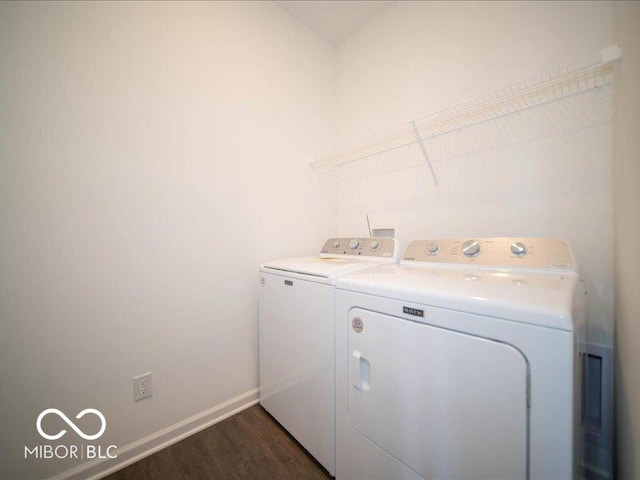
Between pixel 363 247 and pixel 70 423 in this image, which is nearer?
pixel 70 423

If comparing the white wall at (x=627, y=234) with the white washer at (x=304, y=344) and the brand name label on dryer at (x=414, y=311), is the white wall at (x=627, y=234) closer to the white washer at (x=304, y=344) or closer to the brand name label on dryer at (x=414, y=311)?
the brand name label on dryer at (x=414, y=311)

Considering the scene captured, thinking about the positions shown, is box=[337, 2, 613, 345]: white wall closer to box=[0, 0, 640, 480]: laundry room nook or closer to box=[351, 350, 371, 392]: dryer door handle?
box=[0, 0, 640, 480]: laundry room nook

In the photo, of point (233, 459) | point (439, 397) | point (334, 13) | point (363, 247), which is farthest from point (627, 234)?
point (334, 13)

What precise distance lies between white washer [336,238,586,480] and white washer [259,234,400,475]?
0.07 m

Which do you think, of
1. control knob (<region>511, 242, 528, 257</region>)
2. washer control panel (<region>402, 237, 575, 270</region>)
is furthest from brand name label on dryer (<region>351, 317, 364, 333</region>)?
control knob (<region>511, 242, 528, 257</region>)

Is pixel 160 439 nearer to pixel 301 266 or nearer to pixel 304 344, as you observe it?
pixel 304 344

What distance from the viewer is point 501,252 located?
1122 mm

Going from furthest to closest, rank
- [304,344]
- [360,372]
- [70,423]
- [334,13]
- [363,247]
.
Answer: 1. [334,13]
2. [363,247]
3. [304,344]
4. [70,423]
5. [360,372]

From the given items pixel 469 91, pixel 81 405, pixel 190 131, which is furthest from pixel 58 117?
pixel 469 91

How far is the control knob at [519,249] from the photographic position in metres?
1.08

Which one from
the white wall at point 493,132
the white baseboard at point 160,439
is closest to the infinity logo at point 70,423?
the white baseboard at point 160,439

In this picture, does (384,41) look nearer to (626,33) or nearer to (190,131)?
(626,33)

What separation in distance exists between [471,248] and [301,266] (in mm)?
860

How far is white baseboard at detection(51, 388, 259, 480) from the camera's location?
1.14m
